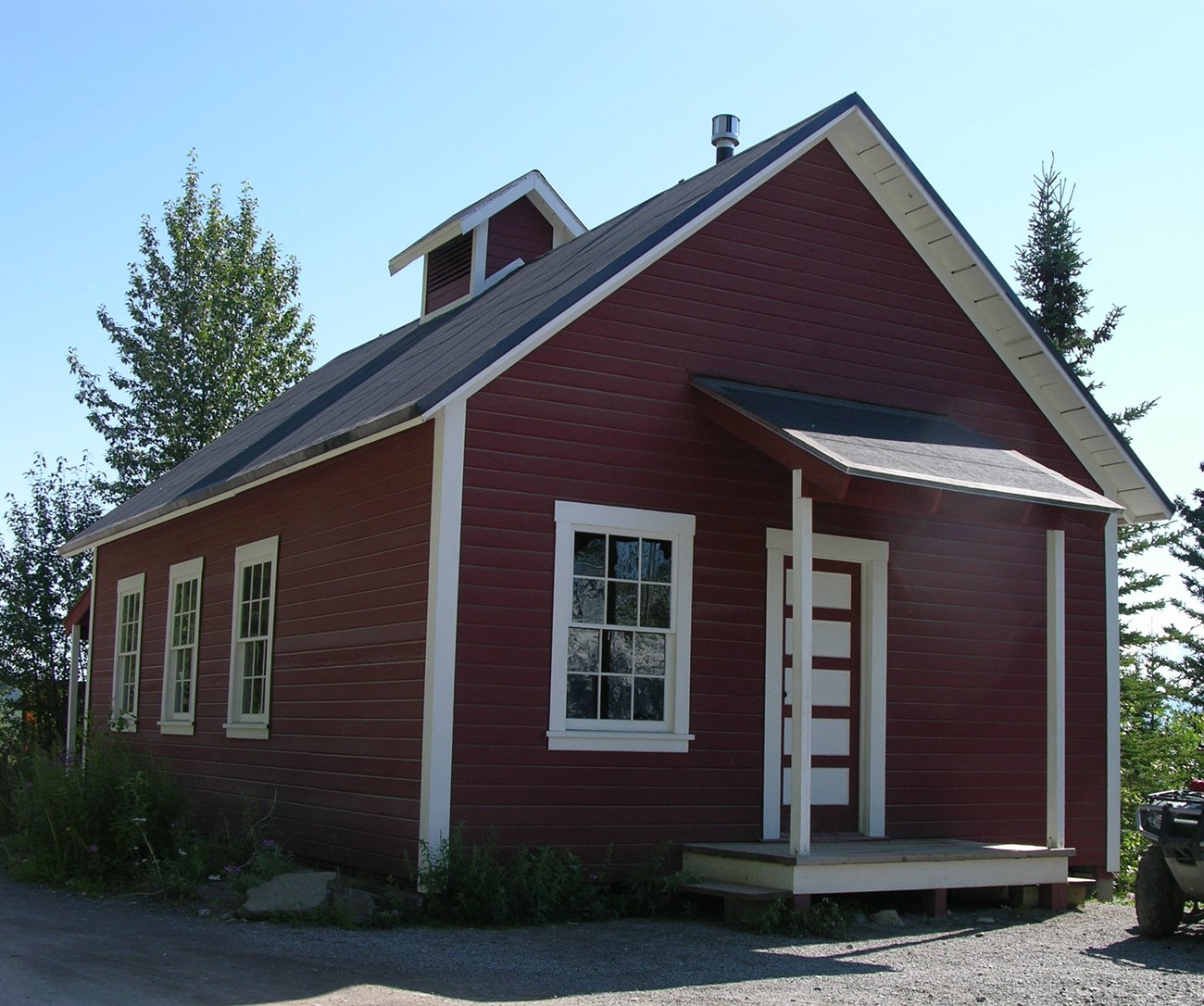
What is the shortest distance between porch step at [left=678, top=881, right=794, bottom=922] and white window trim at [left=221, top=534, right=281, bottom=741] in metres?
4.97

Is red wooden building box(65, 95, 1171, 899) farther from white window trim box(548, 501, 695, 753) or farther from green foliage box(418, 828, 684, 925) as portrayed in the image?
green foliage box(418, 828, 684, 925)

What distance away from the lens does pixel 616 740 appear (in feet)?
34.6

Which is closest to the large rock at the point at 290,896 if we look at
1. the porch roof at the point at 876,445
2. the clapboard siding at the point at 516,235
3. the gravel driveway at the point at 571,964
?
the gravel driveway at the point at 571,964

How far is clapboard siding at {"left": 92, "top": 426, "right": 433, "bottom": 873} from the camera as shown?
10398mm

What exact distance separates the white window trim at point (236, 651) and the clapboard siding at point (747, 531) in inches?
147

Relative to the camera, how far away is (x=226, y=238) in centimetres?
3016

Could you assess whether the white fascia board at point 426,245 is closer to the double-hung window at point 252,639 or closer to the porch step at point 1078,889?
the double-hung window at point 252,639

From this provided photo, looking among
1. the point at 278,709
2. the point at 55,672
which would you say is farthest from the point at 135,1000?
the point at 55,672

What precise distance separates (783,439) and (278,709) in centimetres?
554

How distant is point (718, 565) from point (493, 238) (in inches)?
309

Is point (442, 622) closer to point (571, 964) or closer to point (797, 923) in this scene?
point (571, 964)

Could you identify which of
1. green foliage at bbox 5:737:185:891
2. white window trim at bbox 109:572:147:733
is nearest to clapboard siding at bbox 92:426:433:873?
green foliage at bbox 5:737:185:891

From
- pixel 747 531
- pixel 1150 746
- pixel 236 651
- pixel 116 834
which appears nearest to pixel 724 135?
pixel 747 531

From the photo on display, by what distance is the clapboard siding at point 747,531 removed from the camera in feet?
33.6
